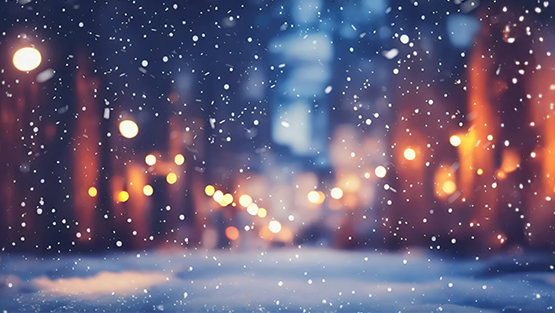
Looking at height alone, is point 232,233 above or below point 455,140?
below

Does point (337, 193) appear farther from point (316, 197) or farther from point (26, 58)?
point (26, 58)

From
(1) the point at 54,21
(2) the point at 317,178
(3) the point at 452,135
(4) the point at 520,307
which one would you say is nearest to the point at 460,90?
(3) the point at 452,135

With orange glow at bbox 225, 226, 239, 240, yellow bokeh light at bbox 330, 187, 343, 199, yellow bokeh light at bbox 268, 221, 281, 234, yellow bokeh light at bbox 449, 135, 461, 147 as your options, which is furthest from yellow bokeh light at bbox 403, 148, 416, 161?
orange glow at bbox 225, 226, 239, 240

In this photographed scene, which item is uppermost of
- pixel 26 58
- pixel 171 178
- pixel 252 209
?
pixel 26 58

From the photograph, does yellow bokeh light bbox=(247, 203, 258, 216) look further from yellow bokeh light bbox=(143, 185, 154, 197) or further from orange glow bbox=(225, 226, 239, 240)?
yellow bokeh light bbox=(143, 185, 154, 197)

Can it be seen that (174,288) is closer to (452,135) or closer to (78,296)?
(78,296)

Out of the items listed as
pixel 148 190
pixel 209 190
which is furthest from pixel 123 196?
pixel 209 190
